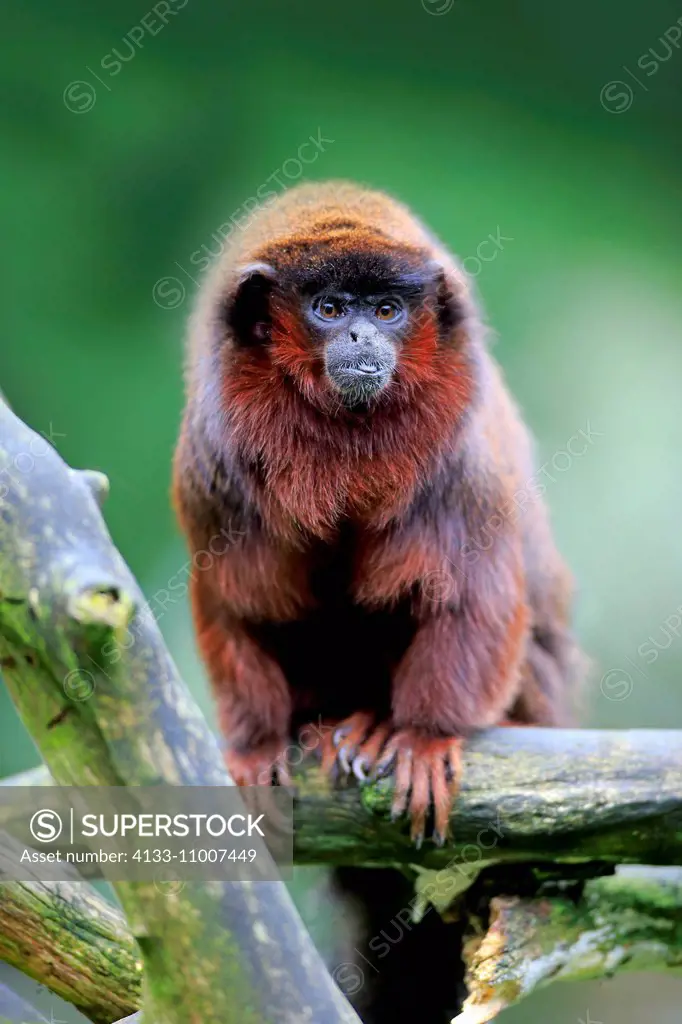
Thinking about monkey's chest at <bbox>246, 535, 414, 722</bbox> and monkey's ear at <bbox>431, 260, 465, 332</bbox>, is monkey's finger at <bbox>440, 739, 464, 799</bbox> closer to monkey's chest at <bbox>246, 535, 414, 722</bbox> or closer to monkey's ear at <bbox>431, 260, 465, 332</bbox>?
monkey's chest at <bbox>246, 535, 414, 722</bbox>

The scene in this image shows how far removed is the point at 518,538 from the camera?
9.53 feet

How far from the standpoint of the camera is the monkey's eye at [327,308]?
2662 millimetres

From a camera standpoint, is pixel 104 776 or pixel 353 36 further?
pixel 353 36

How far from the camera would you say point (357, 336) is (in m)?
2.59

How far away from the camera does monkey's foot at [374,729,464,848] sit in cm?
248

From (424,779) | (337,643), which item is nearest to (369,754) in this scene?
(424,779)

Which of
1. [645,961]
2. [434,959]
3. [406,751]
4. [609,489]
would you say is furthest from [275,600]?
[609,489]

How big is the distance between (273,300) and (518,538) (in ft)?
3.21

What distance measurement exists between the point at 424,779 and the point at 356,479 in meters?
0.79

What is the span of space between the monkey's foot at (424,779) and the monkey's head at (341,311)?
91cm

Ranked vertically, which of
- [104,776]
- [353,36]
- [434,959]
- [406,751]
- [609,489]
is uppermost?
[353,36]

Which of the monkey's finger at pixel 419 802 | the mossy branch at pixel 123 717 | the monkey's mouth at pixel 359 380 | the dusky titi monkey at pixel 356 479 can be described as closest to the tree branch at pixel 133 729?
the mossy branch at pixel 123 717

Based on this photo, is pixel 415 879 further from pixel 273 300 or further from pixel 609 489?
pixel 609 489

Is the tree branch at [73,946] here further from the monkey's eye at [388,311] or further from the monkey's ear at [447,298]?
the monkey's ear at [447,298]
